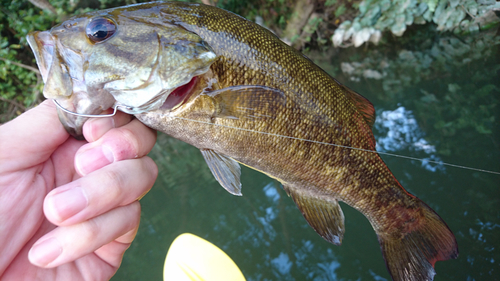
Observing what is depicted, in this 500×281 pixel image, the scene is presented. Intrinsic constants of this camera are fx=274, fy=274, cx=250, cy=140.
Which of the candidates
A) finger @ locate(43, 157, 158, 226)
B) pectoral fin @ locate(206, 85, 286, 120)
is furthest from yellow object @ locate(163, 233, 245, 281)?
pectoral fin @ locate(206, 85, 286, 120)

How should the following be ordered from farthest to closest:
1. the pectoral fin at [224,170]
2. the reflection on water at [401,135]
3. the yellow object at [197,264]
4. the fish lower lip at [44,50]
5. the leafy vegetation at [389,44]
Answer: the leafy vegetation at [389,44], the reflection on water at [401,135], the yellow object at [197,264], the pectoral fin at [224,170], the fish lower lip at [44,50]

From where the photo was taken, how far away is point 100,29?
1.02m

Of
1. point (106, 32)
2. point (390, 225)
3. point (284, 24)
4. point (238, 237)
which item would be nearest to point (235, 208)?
point (238, 237)

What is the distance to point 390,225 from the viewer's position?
1470mm

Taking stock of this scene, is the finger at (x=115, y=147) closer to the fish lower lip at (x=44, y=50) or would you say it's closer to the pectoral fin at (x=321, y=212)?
the fish lower lip at (x=44, y=50)

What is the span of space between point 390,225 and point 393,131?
9.25 feet

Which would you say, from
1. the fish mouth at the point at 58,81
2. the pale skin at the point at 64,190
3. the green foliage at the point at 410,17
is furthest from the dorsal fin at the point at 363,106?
the green foliage at the point at 410,17

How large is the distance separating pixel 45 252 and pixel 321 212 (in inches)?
46.7

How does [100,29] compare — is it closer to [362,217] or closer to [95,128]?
[95,128]

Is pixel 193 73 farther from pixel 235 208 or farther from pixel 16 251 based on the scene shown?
pixel 235 208

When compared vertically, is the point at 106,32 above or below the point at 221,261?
above

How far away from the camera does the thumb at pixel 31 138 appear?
104 centimetres

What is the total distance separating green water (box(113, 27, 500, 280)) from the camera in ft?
8.63

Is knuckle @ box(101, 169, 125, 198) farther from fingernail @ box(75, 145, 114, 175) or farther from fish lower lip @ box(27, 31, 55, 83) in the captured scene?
fish lower lip @ box(27, 31, 55, 83)
